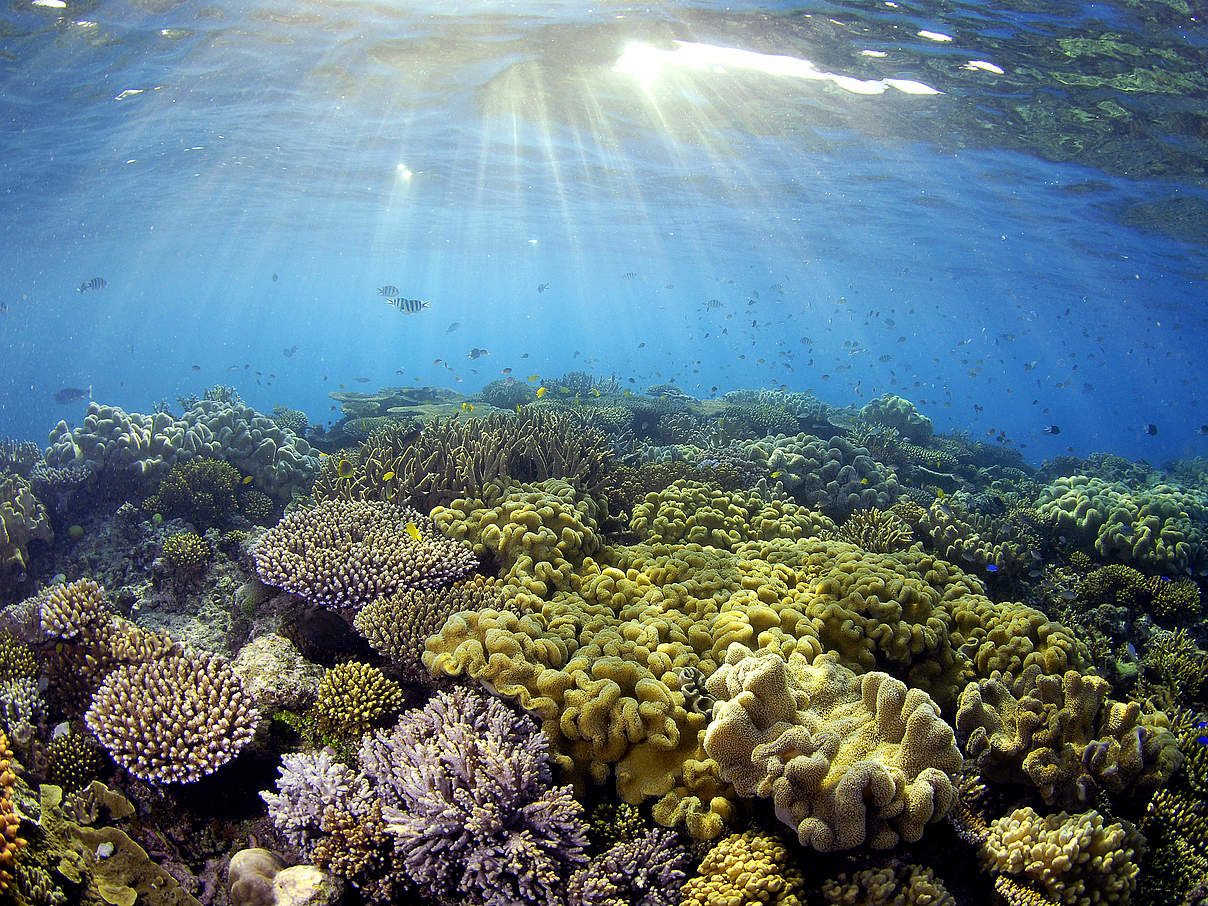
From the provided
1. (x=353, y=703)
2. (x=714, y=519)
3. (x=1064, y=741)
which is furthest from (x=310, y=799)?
(x=1064, y=741)

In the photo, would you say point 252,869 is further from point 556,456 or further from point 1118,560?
point 1118,560

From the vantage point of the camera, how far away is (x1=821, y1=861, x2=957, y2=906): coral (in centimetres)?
332

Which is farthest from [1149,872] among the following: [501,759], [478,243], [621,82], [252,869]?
[478,243]

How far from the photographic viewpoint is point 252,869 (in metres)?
3.74

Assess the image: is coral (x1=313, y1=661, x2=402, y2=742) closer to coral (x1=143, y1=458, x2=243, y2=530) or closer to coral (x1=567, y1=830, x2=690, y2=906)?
coral (x1=567, y1=830, x2=690, y2=906)

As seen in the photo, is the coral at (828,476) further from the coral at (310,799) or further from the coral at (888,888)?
the coral at (310,799)

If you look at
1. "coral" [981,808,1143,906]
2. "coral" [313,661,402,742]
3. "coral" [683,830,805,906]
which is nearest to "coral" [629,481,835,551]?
"coral" [313,661,402,742]

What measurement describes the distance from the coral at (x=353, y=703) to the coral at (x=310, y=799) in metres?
0.49

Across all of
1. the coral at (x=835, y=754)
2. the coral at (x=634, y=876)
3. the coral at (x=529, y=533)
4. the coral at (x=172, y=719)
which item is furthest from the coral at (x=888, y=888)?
the coral at (x=172, y=719)

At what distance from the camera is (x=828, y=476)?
456 inches

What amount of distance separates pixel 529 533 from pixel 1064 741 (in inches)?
190

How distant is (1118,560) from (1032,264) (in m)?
37.7

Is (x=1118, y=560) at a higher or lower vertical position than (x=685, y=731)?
lower

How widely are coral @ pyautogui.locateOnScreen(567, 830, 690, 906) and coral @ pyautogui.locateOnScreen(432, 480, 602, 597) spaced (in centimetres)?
245
